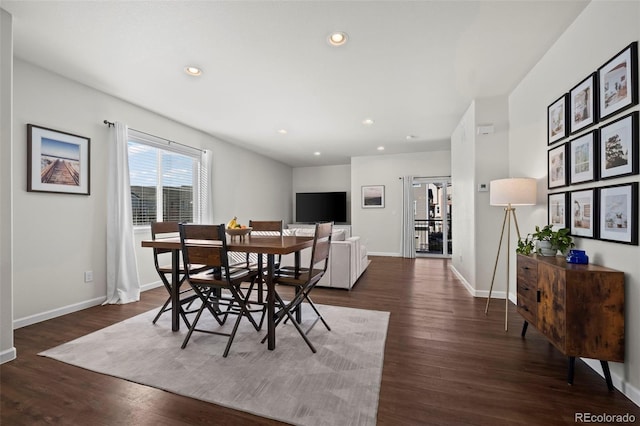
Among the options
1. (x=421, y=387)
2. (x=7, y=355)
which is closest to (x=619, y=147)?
(x=421, y=387)

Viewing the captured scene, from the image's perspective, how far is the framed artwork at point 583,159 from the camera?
6.38 feet

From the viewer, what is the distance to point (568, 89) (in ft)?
7.37

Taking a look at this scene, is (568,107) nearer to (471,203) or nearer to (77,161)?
(471,203)

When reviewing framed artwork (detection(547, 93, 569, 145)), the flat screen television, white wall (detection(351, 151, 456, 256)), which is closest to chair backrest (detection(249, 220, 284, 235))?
framed artwork (detection(547, 93, 569, 145))

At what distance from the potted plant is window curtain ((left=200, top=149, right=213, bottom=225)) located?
484 cm

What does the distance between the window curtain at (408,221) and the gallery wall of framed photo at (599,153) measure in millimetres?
4406

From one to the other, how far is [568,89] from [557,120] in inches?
10.0

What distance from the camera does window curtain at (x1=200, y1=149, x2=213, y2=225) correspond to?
5082 mm

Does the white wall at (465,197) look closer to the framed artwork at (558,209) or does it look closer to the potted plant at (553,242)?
the framed artwork at (558,209)

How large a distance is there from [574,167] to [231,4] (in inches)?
113

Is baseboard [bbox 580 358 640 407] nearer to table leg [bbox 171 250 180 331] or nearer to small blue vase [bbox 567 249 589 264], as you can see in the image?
small blue vase [bbox 567 249 589 264]

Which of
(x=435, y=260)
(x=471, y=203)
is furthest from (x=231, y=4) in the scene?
(x=435, y=260)

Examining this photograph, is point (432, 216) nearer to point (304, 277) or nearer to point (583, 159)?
point (583, 159)

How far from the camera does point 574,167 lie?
2.16 m
